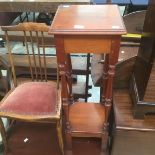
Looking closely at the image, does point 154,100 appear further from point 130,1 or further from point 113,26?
point 130,1

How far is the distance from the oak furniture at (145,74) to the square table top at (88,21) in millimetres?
160

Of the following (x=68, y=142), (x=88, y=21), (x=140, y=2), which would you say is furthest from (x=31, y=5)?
(x=140, y=2)

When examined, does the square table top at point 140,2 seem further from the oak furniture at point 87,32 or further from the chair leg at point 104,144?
the chair leg at point 104,144

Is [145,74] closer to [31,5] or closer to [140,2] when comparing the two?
[31,5]

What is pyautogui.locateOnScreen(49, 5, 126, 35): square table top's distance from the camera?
0.93 metres

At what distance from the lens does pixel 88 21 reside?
39.8 inches

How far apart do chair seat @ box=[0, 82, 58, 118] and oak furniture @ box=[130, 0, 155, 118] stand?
480mm

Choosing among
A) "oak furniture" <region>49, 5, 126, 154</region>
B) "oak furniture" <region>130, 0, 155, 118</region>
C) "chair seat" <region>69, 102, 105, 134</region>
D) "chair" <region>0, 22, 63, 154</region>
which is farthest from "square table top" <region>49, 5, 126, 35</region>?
"chair seat" <region>69, 102, 105, 134</region>

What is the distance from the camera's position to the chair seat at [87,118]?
137cm

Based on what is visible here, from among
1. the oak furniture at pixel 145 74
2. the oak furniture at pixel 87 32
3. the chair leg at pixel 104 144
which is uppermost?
the oak furniture at pixel 87 32

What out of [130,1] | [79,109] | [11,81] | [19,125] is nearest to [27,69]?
[11,81]

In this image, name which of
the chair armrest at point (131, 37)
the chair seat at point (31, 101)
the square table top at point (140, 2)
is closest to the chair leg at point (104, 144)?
the chair seat at point (31, 101)

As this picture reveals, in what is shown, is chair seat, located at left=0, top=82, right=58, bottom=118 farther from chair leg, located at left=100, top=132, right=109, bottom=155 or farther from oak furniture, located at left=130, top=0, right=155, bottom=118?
oak furniture, located at left=130, top=0, right=155, bottom=118

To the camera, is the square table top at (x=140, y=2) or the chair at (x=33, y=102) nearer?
the chair at (x=33, y=102)
